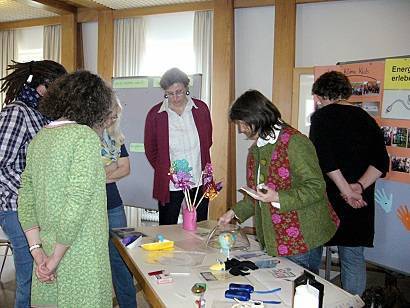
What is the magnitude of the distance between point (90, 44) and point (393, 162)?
3.78 metres

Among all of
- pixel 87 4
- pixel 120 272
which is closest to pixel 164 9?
pixel 87 4

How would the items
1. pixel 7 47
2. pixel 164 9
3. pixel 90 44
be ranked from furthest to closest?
pixel 7 47 < pixel 90 44 < pixel 164 9

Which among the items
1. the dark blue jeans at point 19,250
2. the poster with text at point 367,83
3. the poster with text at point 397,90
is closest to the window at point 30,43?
the poster with text at point 367,83

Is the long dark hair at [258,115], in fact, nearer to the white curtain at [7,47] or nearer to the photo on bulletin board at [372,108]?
the photo on bulletin board at [372,108]

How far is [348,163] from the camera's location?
2275mm

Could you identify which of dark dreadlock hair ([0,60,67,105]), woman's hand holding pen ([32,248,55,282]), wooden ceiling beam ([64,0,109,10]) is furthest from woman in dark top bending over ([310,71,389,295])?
wooden ceiling beam ([64,0,109,10])

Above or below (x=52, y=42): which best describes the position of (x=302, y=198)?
below

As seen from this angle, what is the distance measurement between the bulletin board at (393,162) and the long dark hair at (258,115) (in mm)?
1282

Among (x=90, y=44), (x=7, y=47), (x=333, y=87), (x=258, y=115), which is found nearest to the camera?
(x=258, y=115)

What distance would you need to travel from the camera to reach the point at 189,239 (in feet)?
6.50

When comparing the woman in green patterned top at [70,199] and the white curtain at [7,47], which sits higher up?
the white curtain at [7,47]

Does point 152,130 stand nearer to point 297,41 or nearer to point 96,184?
point 96,184

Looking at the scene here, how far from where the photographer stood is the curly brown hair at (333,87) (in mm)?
2256

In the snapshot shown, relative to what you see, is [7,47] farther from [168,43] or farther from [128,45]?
[168,43]
